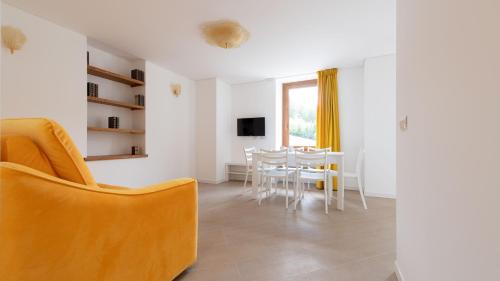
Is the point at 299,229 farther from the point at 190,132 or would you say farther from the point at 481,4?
the point at 190,132

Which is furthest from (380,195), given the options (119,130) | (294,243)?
(119,130)

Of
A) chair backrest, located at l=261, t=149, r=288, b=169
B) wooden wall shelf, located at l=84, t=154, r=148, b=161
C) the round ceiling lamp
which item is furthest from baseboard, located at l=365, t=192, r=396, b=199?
wooden wall shelf, located at l=84, t=154, r=148, b=161

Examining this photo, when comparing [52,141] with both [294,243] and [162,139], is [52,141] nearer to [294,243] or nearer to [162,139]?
[294,243]

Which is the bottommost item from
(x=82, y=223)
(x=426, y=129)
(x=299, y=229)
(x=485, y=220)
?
(x=299, y=229)

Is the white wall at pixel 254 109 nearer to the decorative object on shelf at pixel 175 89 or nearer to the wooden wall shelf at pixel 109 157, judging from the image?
the decorative object on shelf at pixel 175 89

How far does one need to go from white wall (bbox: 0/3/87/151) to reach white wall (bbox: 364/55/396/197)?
4.66 metres

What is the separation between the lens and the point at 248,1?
2.24 meters

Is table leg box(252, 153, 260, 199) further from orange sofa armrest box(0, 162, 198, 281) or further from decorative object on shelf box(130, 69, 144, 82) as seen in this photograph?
decorative object on shelf box(130, 69, 144, 82)

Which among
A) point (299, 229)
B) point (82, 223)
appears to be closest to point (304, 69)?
point (299, 229)

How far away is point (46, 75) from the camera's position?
2555 mm

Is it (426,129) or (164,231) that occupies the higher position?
(426,129)

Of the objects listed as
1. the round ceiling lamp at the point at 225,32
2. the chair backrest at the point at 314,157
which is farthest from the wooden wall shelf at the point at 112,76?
the chair backrest at the point at 314,157

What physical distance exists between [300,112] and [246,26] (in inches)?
110

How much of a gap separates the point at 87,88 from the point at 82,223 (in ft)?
9.81
